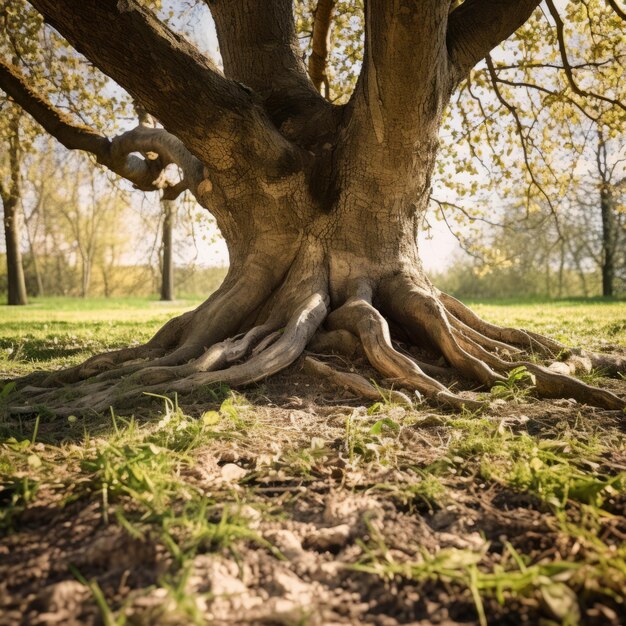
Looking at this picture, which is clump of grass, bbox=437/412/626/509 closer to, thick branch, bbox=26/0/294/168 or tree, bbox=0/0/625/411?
tree, bbox=0/0/625/411

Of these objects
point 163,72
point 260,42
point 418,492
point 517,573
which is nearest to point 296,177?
point 163,72

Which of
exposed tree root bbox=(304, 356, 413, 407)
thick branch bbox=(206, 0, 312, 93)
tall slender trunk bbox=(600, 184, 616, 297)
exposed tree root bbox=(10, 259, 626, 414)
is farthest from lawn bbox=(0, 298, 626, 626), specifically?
tall slender trunk bbox=(600, 184, 616, 297)

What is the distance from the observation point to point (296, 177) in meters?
4.15

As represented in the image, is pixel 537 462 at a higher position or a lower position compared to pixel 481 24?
lower

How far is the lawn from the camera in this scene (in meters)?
1.09

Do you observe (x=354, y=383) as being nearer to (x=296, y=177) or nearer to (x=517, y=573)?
(x=517, y=573)

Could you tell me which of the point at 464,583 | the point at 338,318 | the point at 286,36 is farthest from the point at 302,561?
the point at 286,36

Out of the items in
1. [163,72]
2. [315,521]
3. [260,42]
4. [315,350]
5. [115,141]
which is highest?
[260,42]

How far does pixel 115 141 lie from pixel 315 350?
A: 3872 mm

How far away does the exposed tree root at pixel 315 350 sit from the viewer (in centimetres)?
293

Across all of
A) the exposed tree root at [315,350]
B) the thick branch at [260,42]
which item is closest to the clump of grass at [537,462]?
the exposed tree root at [315,350]

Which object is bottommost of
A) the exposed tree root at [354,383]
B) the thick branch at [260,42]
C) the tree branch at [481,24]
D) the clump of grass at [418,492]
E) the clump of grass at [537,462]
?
the clump of grass at [418,492]

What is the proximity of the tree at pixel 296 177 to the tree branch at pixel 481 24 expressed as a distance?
0.01 meters

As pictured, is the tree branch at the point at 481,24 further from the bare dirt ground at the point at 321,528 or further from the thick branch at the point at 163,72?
the bare dirt ground at the point at 321,528
